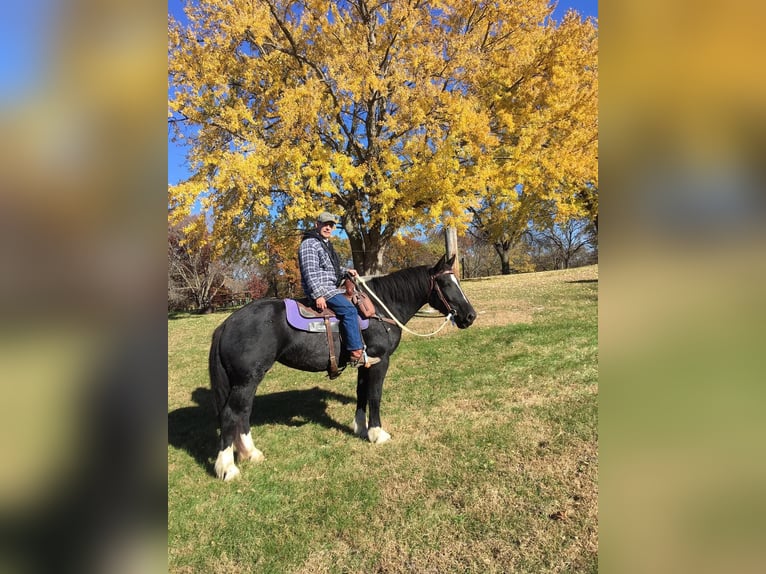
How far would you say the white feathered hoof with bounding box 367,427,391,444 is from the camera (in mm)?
4980

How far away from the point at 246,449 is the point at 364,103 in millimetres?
9230

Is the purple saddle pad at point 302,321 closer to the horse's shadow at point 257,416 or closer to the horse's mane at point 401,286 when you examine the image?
the horse's mane at point 401,286

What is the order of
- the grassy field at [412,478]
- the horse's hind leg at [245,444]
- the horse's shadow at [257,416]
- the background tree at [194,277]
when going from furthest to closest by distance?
the background tree at [194,277] < the horse's shadow at [257,416] < the horse's hind leg at [245,444] < the grassy field at [412,478]

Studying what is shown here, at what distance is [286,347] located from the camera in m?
4.81

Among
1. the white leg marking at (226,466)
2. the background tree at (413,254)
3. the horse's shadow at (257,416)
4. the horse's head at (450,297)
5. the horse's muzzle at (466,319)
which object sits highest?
the background tree at (413,254)

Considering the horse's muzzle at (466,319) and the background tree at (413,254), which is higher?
the background tree at (413,254)

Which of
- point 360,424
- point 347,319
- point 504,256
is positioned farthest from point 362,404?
point 504,256

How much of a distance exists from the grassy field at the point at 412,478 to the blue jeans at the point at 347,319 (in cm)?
129

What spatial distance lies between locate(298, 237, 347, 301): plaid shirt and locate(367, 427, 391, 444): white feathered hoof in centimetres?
178

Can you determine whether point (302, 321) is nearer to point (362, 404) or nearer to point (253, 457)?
point (362, 404)

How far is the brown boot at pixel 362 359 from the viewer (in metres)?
4.93

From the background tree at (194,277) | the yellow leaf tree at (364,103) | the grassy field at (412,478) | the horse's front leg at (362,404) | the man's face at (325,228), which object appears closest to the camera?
the grassy field at (412,478)
